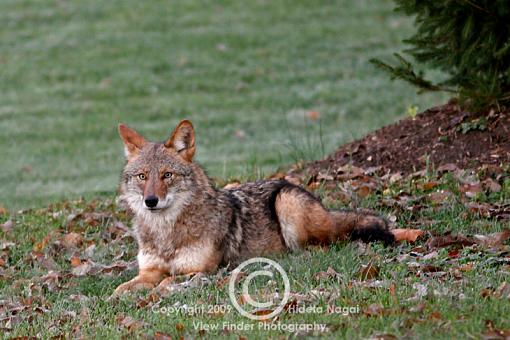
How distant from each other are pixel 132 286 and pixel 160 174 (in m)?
0.98

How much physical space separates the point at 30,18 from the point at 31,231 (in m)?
17.2

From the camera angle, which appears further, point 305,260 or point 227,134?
point 227,134

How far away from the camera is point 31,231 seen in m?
10.7

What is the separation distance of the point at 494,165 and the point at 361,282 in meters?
3.64

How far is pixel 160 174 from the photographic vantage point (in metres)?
8.23

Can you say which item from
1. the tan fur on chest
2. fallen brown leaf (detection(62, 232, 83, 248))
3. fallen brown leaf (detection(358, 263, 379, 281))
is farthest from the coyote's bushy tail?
fallen brown leaf (detection(62, 232, 83, 248))

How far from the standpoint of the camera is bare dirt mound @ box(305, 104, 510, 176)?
10.5m

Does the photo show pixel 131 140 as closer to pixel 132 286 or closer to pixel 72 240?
pixel 132 286

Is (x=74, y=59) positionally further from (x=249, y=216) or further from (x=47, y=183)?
(x=249, y=216)

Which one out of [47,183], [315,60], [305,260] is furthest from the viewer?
[315,60]

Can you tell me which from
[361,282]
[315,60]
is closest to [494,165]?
[361,282]

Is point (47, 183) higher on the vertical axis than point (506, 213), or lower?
lower

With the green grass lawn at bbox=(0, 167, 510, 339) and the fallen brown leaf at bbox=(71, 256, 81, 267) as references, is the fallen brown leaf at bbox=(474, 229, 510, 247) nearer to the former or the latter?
the green grass lawn at bbox=(0, 167, 510, 339)

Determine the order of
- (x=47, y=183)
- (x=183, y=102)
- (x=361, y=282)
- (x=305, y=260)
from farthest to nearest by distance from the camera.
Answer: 1. (x=183, y=102)
2. (x=47, y=183)
3. (x=305, y=260)
4. (x=361, y=282)
